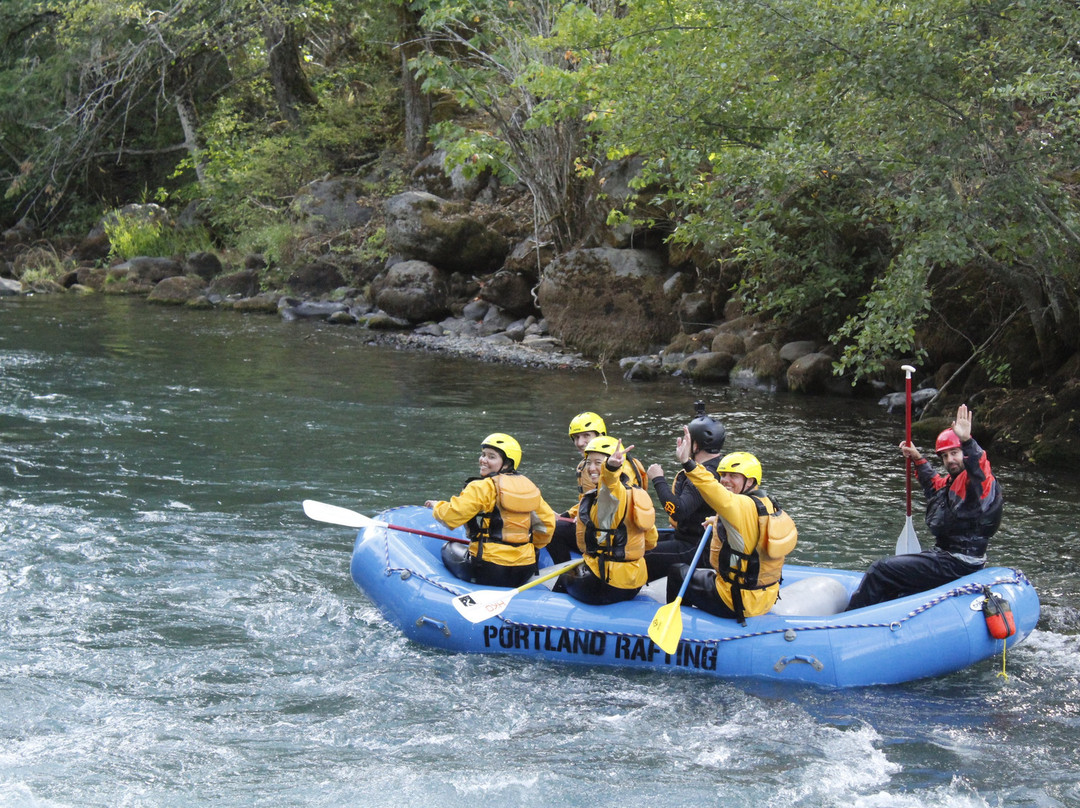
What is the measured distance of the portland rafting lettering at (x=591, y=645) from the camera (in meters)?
5.30

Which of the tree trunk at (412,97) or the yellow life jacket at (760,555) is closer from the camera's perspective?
the yellow life jacket at (760,555)

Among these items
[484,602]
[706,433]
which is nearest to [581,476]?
[706,433]

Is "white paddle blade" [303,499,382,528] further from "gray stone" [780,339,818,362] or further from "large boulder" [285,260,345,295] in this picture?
"large boulder" [285,260,345,295]

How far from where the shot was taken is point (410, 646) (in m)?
5.76

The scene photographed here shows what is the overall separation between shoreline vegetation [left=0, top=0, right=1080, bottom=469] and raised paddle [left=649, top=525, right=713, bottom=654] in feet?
12.9

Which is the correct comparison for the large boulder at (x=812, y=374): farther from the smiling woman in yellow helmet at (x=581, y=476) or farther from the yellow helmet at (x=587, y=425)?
the yellow helmet at (x=587, y=425)

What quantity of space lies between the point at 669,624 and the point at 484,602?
1.01 metres

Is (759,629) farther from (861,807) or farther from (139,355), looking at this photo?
(139,355)

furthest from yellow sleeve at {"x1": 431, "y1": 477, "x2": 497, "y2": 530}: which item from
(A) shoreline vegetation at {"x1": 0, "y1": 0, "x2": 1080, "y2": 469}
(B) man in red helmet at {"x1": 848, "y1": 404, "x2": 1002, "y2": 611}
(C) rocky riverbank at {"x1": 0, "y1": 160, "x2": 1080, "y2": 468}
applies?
(C) rocky riverbank at {"x1": 0, "y1": 160, "x2": 1080, "y2": 468}

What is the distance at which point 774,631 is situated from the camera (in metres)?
5.25

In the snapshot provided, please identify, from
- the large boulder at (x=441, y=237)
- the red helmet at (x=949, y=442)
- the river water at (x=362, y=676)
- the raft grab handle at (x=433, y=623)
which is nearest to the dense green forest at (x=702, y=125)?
the large boulder at (x=441, y=237)

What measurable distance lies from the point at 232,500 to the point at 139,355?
711 centimetres

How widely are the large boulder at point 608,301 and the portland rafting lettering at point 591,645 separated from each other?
9.82m

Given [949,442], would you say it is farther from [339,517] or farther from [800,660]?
[339,517]
